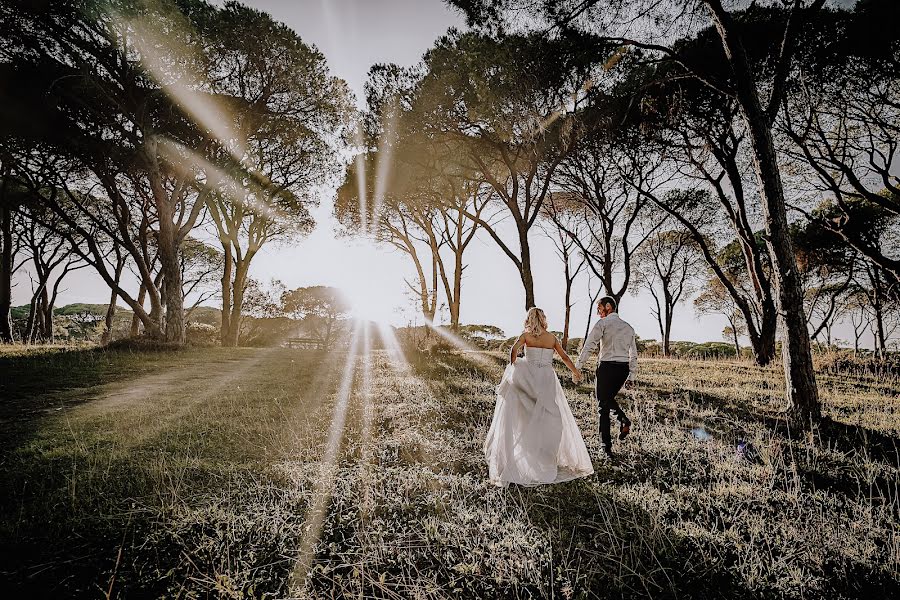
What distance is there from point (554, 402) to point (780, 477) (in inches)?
98.8

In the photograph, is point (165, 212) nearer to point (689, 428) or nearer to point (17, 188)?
point (17, 188)

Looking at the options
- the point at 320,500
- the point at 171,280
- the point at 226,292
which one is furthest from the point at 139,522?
the point at 226,292

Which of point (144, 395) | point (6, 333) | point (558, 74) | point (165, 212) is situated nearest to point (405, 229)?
point (165, 212)

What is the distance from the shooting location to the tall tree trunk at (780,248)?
584 centimetres

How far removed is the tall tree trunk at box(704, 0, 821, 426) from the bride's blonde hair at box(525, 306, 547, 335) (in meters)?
4.17

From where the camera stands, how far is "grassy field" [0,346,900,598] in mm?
2531

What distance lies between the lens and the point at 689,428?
6.17 metres

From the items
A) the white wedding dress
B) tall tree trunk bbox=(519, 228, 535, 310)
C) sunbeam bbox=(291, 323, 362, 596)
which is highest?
tall tree trunk bbox=(519, 228, 535, 310)

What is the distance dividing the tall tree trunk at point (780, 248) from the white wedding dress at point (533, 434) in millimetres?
4071

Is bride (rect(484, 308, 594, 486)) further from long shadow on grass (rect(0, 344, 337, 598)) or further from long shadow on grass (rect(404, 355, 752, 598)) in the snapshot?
long shadow on grass (rect(0, 344, 337, 598))

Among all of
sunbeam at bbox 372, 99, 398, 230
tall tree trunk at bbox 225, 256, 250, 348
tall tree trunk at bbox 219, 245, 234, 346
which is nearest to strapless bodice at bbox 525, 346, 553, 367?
sunbeam at bbox 372, 99, 398, 230

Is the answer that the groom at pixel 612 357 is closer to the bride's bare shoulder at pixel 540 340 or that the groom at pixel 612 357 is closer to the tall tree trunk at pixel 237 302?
the bride's bare shoulder at pixel 540 340

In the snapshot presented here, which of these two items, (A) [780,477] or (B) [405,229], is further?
(B) [405,229]

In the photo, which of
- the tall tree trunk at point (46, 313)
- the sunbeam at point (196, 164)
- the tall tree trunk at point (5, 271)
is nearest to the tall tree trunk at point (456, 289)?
the sunbeam at point (196, 164)
